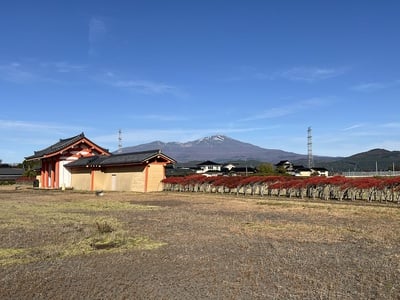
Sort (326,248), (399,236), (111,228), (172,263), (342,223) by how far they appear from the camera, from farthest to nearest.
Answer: (342,223) < (111,228) < (399,236) < (326,248) < (172,263)

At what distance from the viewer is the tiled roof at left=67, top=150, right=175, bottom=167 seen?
1196 inches

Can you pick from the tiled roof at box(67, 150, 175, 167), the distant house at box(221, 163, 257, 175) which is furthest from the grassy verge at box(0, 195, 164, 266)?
the distant house at box(221, 163, 257, 175)

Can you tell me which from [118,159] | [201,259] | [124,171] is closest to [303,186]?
[124,171]

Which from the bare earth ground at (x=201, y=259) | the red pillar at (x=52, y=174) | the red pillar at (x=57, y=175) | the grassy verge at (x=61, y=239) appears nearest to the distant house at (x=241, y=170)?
the red pillar at (x=52, y=174)

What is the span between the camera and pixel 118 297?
4.74 metres

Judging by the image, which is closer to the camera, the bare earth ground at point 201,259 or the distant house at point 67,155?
the bare earth ground at point 201,259

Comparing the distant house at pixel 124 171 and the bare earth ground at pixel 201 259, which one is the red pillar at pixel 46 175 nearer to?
the distant house at pixel 124 171

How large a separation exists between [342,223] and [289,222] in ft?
4.50

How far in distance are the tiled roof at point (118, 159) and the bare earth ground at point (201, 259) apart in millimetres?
18809

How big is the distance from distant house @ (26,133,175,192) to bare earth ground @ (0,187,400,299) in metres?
19.2

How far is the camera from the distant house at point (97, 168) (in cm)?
3078

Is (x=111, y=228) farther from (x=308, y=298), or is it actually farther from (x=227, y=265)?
(x=308, y=298)

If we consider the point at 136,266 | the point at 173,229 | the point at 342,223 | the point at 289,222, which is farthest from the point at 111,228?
the point at 342,223

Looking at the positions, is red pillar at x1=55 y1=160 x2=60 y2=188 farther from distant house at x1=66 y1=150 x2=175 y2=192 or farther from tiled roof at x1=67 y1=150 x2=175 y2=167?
distant house at x1=66 y1=150 x2=175 y2=192
